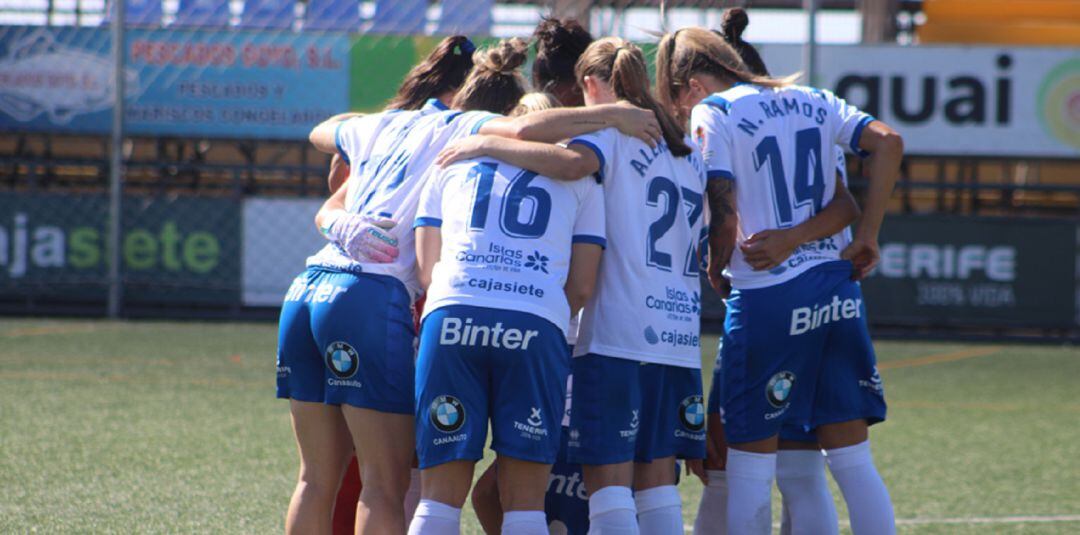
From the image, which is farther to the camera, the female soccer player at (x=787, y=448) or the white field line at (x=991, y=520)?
the white field line at (x=991, y=520)

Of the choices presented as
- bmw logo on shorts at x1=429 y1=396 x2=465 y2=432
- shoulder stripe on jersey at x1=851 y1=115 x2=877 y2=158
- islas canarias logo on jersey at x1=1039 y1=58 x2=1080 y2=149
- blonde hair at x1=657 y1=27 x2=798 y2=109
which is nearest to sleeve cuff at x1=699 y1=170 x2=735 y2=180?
blonde hair at x1=657 y1=27 x2=798 y2=109

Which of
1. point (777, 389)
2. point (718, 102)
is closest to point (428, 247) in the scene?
point (718, 102)

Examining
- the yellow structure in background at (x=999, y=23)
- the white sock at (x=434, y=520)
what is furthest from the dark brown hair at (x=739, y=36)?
the yellow structure in background at (x=999, y=23)

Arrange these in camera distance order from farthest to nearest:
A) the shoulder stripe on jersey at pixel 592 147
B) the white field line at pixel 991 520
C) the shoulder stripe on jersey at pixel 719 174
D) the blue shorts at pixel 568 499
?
the white field line at pixel 991 520, the blue shorts at pixel 568 499, the shoulder stripe on jersey at pixel 719 174, the shoulder stripe on jersey at pixel 592 147

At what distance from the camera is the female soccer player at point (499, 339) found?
3168 millimetres

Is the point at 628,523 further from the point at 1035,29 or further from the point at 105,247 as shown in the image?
the point at 1035,29

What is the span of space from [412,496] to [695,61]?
1480 mm

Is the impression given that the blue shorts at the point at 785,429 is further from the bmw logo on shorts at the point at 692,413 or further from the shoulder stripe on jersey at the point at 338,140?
the shoulder stripe on jersey at the point at 338,140

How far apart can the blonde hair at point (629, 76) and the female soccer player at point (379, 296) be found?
0.09 meters

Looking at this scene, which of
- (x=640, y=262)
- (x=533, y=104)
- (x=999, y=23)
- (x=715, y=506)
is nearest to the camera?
(x=640, y=262)

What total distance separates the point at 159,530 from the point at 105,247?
819 centimetres

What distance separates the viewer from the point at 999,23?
14.0 metres

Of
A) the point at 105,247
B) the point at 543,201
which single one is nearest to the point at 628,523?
the point at 543,201

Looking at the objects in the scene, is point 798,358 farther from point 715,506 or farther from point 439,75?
point 439,75
